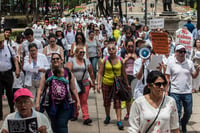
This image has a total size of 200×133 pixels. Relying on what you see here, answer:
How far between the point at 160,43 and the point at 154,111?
376 centimetres

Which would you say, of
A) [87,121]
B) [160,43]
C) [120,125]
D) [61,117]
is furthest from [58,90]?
[160,43]

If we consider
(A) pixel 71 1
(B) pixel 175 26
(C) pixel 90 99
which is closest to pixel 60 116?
(C) pixel 90 99

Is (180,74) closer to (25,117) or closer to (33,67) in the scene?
(33,67)

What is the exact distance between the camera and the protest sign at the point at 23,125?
4.59 meters

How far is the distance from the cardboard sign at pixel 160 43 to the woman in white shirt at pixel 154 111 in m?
3.41

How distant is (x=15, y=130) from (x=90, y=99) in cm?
707

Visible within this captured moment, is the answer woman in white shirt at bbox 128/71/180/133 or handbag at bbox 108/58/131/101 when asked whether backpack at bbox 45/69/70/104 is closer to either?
woman in white shirt at bbox 128/71/180/133

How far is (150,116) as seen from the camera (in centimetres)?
488

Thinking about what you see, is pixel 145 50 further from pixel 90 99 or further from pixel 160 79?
pixel 90 99

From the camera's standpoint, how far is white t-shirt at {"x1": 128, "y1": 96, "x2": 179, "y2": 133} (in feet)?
16.1

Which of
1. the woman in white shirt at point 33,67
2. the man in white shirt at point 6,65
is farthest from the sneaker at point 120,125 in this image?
the man in white shirt at point 6,65

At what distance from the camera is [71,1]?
132500 mm

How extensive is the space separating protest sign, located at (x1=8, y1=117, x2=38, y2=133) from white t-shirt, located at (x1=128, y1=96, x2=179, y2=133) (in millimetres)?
1073

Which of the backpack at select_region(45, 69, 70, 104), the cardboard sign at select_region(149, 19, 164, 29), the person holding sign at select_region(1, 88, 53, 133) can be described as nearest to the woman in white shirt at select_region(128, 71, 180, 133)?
the person holding sign at select_region(1, 88, 53, 133)
